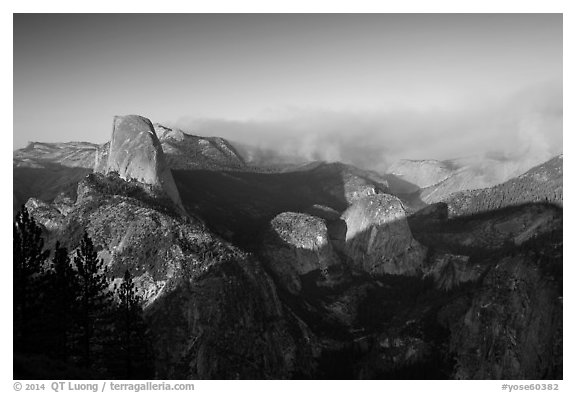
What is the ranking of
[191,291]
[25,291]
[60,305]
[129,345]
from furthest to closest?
[191,291], [129,345], [60,305], [25,291]

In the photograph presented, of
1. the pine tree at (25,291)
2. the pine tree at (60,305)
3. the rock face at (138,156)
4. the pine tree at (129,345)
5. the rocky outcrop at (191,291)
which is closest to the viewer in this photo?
the pine tree at (25,291)

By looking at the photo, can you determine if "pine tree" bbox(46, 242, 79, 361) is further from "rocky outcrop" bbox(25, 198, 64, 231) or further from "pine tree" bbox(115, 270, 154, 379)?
"rocky outcrop" bbox(25, 198, 64, 231)

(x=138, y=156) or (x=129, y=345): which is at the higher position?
(x=138, y=156)

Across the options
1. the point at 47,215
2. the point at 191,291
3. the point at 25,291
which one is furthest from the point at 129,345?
the point at 47,215

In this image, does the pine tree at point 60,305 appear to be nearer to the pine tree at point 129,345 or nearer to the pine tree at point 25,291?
the pine tree at point 25,291

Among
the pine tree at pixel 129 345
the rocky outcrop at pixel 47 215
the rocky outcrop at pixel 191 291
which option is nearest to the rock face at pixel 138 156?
the rocky outcrop at pixel 191 291

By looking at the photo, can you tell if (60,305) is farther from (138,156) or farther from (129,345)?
(138,156)
